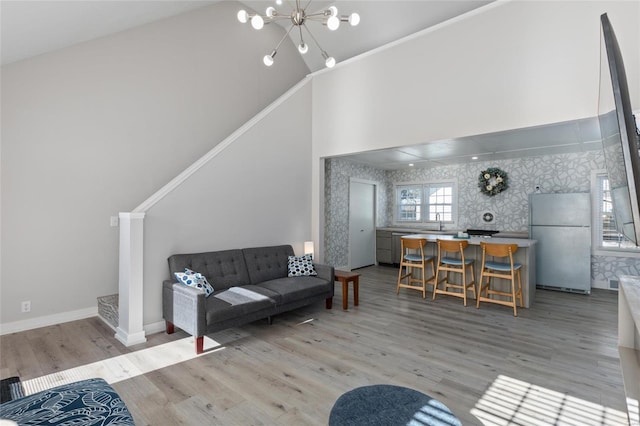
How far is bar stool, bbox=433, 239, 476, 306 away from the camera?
453cm

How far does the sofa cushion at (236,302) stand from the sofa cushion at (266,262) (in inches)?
16.8

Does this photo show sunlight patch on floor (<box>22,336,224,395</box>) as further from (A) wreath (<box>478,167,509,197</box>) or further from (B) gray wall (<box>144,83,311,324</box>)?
(A) wreath (<box>478,167,509,197</box>)

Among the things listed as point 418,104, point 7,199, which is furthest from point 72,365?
point 418,104

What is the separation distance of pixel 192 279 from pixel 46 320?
2.00 m

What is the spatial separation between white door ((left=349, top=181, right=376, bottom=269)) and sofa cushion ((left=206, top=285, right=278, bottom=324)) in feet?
12.2

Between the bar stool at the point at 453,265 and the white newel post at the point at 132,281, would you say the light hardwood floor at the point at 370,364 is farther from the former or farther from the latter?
the bar stool at the point at 453,265

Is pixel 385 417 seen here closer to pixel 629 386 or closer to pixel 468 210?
pixel 629 386

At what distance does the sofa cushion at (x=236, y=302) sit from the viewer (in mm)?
3099

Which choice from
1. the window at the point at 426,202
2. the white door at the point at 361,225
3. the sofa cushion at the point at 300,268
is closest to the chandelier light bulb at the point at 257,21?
the sofa cushion at the point at 300,268

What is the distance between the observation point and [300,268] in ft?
14.8

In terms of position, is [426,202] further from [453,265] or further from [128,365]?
[128,365]

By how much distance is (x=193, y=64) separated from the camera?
4.87 meters

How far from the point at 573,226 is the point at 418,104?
140 inches

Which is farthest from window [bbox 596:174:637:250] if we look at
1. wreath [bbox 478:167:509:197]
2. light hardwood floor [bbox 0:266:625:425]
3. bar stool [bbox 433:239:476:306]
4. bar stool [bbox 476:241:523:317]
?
bar stool [bbox 433:239:476:306]
